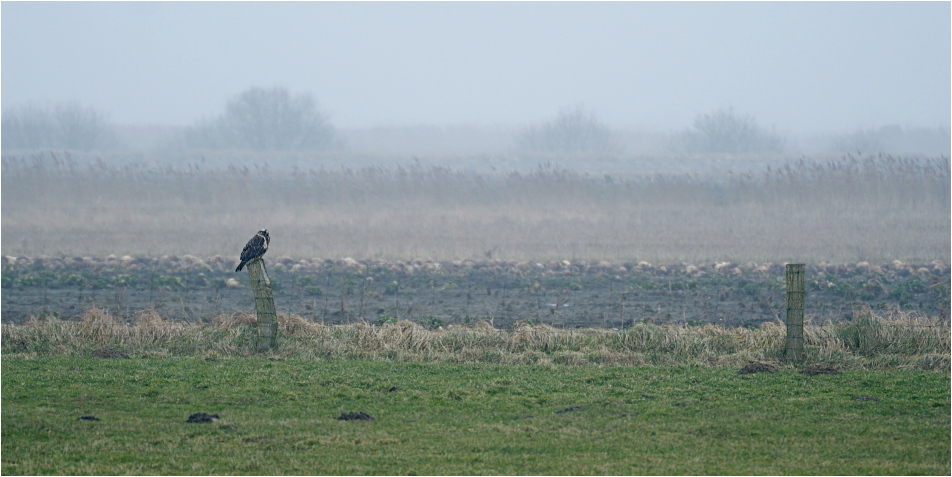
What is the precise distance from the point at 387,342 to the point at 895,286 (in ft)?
40.3

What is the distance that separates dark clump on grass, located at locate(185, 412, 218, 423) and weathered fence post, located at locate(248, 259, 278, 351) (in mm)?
3819

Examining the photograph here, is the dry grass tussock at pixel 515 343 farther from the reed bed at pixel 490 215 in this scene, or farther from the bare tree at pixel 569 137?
the bare tree at pixel 569 137

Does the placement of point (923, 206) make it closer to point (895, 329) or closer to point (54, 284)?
point (895, 329)

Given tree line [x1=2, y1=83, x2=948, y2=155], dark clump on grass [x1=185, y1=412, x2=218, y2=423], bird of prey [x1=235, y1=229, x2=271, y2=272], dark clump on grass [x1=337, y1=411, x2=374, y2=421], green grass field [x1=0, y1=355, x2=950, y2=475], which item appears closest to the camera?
green grass field [x1=0, y1=355, x2=950, y2=475]

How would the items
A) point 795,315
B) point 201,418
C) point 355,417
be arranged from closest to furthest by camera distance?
1. point 201,418
2. point 355,417
3. point 795,315

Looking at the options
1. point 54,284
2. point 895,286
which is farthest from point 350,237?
point 895,286

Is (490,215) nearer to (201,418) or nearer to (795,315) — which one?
(795,315)

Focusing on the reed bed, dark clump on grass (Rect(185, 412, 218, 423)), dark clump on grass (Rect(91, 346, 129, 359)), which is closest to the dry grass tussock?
dark clump on grass (Rect(91, 346, 129, 359))

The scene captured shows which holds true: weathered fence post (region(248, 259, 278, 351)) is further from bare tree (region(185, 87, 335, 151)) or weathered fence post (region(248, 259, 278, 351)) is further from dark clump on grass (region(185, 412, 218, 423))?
bare tree (region(185, 87, 335, 151))

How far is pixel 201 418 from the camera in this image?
24.7ft

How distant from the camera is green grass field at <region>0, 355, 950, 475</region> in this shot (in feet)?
20.6

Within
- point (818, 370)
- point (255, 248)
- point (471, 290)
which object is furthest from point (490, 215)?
point (818, 370)

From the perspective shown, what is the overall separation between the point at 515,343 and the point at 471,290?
7716 millimetres

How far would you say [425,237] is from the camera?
28.2 metres
